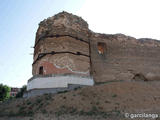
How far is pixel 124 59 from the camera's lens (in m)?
16.6

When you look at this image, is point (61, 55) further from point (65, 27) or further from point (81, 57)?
point (65, 27)

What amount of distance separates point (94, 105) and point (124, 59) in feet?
33.5

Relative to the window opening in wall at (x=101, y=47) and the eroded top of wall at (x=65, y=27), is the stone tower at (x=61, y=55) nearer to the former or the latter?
the eroded top of wall at (x=65, y=27)

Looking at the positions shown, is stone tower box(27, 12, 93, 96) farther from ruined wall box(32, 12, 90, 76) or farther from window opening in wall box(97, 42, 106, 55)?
window opening in wall box(97, 42, 106, 55)

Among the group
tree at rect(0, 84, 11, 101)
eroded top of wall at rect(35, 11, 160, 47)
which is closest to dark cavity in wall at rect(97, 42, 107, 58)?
eroded top of wall at rect(35, 11, 160, 47)

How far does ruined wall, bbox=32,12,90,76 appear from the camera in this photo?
12922 millimetres

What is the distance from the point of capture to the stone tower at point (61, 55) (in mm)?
11805

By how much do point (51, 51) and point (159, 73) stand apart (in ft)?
40.8

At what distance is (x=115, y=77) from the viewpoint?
50.2 feet

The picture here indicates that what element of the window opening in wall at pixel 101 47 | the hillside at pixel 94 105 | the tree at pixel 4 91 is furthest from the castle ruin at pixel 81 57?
the tree at pixel 4 91

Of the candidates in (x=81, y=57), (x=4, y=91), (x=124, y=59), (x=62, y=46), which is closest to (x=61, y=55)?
(x=62, y=46)

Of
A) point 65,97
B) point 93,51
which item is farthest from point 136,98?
point 93,51

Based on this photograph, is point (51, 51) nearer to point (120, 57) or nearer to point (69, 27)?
point (69, 27)

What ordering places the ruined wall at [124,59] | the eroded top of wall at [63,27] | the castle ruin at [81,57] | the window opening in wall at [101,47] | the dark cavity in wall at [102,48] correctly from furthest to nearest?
1. the window opening in wall at [101,47]
2. the dark cavity in wall at [102,48]
3. the ruined wall at [124,59]
4. the eroded top of wall at [63,27]
5. the castle ruin at [81,57]
